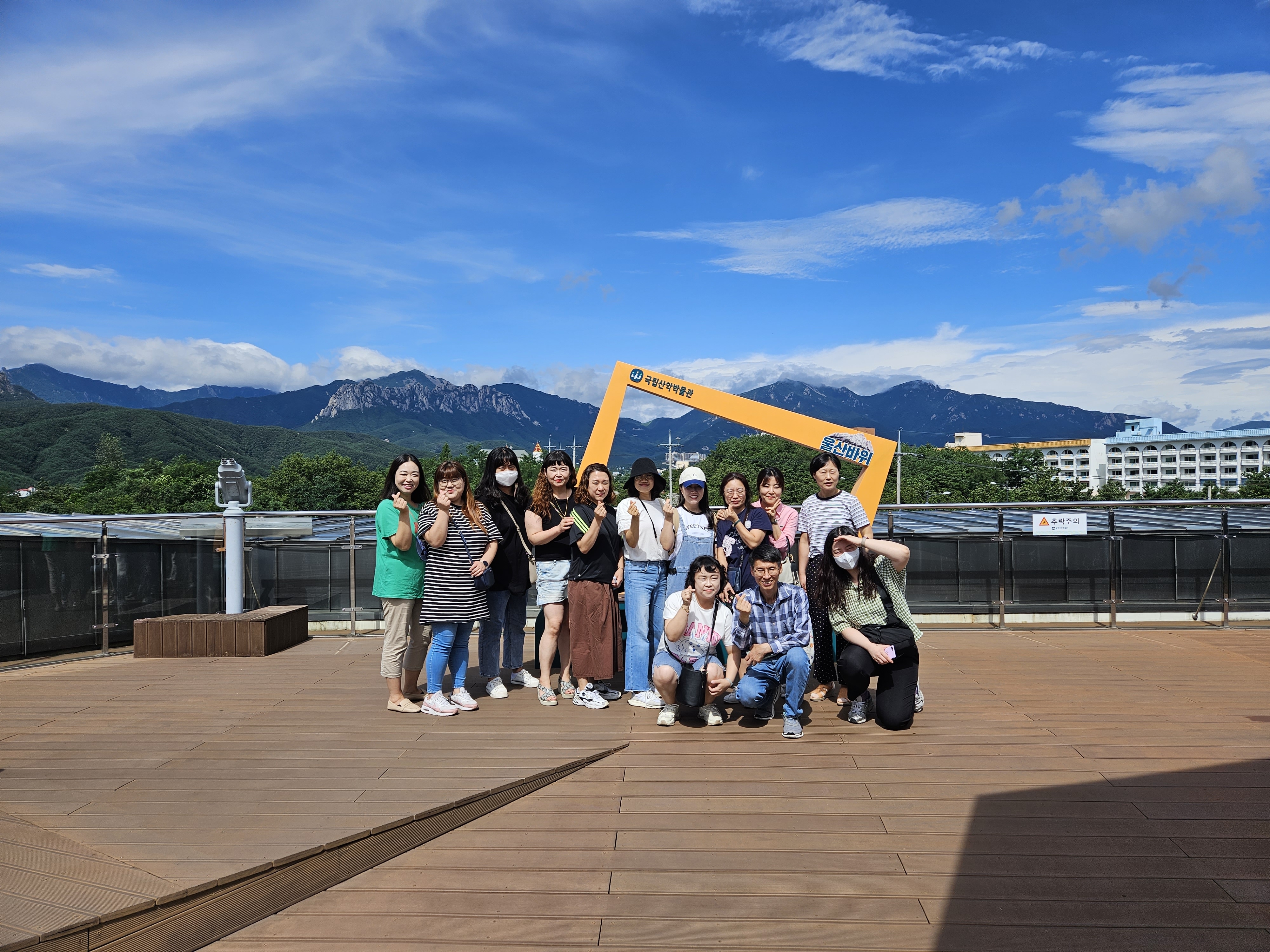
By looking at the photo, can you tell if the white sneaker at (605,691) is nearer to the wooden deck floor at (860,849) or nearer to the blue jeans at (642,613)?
the blue jeans at (642,613)

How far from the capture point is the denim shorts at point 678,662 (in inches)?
193

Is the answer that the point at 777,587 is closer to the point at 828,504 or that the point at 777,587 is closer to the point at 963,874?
the point at 828,504

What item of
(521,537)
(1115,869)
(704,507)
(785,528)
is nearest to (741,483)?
(704,507)

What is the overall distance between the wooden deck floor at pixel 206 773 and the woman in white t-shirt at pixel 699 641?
15.2 inches

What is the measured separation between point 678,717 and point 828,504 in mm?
1619

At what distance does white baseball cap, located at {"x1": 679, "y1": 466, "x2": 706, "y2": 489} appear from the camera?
5.34 m

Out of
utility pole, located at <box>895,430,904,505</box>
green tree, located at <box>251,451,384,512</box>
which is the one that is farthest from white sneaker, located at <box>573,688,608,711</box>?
green tree, located at <box>251,451,384,512</box>

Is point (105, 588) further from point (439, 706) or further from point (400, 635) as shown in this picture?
point (439, 706)

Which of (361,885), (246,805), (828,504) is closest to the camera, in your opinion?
(361,885)

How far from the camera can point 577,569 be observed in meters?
5.42

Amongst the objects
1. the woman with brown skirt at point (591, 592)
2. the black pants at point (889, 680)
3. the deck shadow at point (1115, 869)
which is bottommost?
the deck shadow at point (1115, 869)

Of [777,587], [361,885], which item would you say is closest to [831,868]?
[361,885]

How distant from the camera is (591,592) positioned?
17.7 feet

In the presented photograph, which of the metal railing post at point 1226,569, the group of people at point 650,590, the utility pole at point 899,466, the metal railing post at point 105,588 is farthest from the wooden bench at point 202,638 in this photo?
the utility pole at point 899,466
